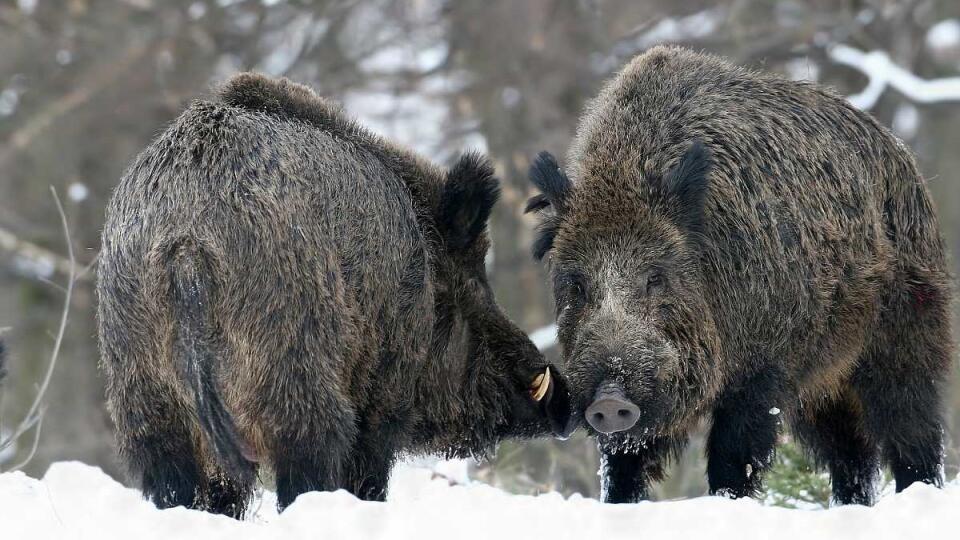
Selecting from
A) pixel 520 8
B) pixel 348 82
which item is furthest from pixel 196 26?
pixel 520 8

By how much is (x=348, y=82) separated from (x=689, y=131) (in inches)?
399

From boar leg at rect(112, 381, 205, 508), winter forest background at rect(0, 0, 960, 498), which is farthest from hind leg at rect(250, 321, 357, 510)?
winter forest background at rect(0, 0, 960, 498)

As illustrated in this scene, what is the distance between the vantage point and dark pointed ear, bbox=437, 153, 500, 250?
284 inches

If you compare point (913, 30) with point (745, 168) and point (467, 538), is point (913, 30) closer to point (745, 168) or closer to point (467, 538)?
point (745, 168)

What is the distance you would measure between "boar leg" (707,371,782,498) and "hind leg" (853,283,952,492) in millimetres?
760

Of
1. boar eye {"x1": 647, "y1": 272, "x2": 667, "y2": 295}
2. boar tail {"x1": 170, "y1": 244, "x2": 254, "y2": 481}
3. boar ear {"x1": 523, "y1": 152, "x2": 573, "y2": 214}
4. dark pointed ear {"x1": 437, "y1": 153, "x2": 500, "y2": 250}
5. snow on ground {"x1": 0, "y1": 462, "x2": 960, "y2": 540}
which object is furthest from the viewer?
dark pointed ear {"x1": 437, "y1": 153, "x2": 500, "y2": 250}

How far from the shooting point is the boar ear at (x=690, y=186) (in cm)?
670

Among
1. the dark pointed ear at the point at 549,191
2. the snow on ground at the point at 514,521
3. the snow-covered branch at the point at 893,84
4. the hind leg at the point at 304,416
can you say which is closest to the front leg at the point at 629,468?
the dark pointed ear at the point at 549,191

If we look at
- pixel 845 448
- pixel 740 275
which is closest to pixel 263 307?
pixel 740 275

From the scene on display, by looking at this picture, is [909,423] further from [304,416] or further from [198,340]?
[198,340]

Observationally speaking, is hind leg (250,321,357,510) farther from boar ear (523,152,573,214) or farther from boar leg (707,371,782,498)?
boar leg (707,371,782,498)

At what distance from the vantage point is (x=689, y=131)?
7.08 meters

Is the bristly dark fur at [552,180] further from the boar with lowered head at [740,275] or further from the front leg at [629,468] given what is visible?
the front leg at [629,468]

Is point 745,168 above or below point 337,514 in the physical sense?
above
